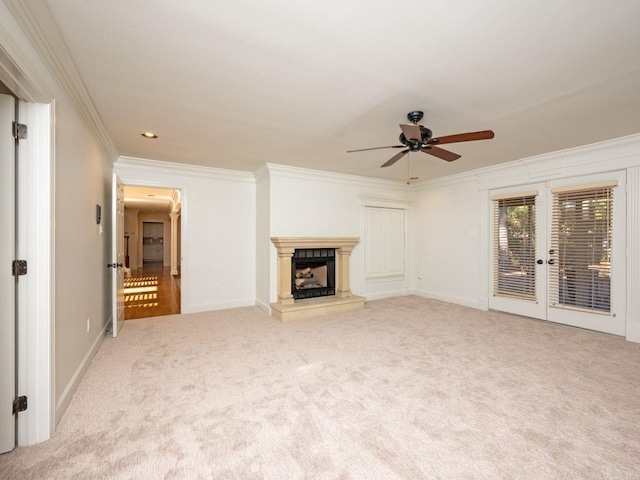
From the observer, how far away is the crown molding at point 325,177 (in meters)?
4.79

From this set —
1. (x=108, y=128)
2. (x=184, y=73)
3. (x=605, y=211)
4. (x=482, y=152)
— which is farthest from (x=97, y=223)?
(x=605, y=211)

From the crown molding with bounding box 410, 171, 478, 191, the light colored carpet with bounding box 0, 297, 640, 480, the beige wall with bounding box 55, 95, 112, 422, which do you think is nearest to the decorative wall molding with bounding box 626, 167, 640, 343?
the light colored carpet with bounding box 0, 297, 640, 480

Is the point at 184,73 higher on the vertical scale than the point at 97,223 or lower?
higher

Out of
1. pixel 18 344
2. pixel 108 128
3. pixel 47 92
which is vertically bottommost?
pixel 18 344

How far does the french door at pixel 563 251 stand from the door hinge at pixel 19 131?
571cm

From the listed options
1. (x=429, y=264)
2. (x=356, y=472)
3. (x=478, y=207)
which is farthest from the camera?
(x=429, y=264)

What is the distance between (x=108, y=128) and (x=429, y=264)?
5691 mm

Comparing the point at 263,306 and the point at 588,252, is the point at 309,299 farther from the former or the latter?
the point at 588,252

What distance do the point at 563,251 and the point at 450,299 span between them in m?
2.00

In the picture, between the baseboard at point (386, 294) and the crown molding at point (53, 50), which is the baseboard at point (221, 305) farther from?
the crown molding at point (53, 50)

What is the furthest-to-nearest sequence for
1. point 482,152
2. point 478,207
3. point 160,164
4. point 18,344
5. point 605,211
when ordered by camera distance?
point 478,207
point 160,164
point 482,152
point 605,211
point 18,344

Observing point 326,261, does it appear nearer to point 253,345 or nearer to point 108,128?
point 253,345

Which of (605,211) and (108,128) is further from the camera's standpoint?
(605,211)

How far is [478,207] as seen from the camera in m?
5.19
